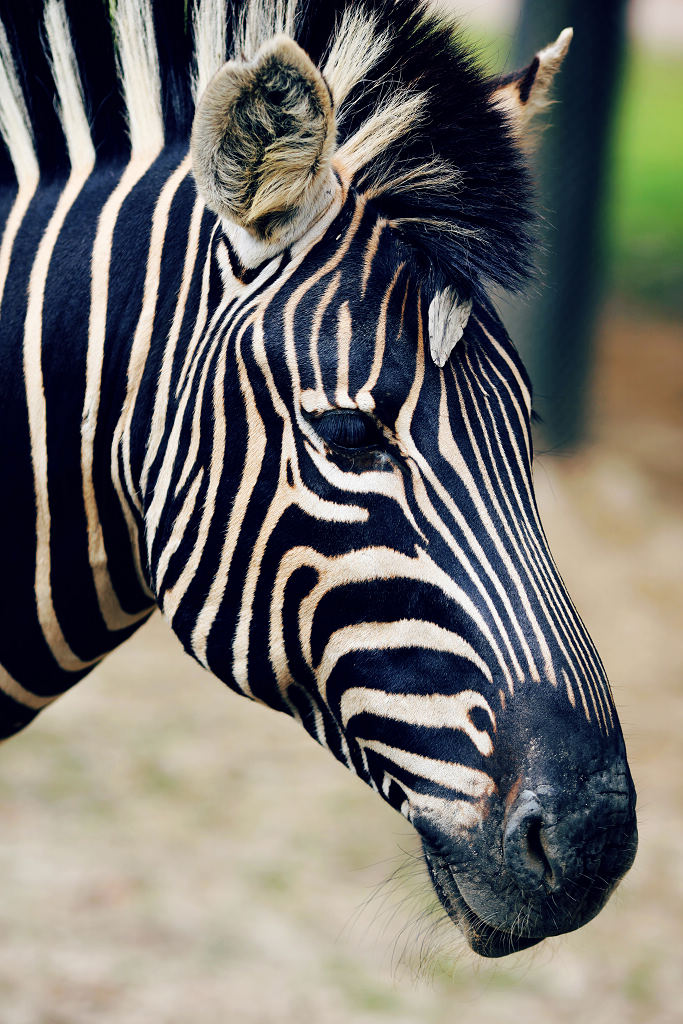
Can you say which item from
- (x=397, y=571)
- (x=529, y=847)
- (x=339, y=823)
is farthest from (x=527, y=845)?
(x=339, y=823)

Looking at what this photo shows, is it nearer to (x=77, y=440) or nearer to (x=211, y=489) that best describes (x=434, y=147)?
(x=211, y=489)

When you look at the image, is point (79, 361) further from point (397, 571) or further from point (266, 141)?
point (397, 571)

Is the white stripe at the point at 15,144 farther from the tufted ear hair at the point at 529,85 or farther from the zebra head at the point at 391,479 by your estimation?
the tufted ear hair at the point at 529,85

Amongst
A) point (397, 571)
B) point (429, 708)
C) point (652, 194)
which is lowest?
point (429, 708)

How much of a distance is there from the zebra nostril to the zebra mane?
1.19 meters

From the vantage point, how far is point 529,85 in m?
2.68

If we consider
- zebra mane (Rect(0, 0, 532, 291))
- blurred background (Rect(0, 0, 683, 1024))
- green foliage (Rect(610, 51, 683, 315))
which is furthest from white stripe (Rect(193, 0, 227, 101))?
green foliage (Rect(610, 51, 683, 315))

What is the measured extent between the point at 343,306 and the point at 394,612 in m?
0.71

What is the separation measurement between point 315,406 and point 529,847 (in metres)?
1.06

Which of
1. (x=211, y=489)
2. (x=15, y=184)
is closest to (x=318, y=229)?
(x=211, y=489)

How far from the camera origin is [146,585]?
274cm

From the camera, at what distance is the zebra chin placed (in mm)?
2010

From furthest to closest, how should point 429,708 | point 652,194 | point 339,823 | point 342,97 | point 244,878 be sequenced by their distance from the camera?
point 652,194, point 339,823, point 244,878, point 342,97, point 429,708

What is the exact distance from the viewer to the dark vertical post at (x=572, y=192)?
8.87 m
